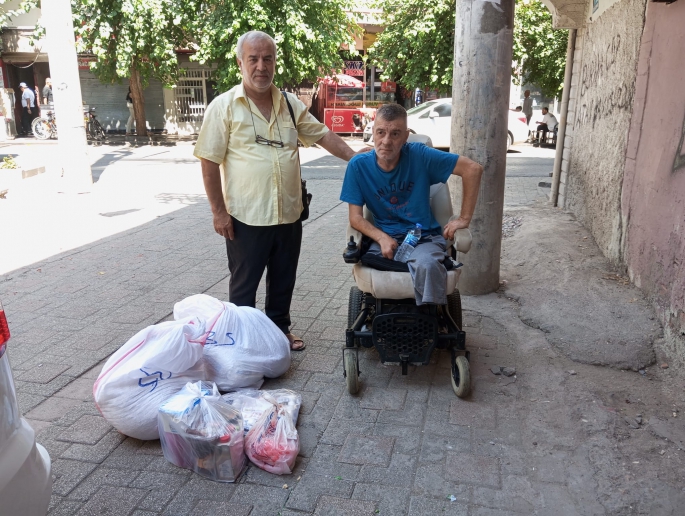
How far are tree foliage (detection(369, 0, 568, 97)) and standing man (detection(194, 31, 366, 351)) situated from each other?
16.2 meters

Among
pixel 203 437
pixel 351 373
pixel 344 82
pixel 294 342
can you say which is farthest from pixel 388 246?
pixel 344 82

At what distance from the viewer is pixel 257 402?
3176mm

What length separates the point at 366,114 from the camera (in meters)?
21.1

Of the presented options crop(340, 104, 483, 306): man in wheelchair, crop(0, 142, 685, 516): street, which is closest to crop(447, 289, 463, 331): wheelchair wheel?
crop(0, 142, 685, 516): street

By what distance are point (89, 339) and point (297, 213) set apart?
1818 mm

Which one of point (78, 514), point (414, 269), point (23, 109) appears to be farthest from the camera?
point (23, 109)

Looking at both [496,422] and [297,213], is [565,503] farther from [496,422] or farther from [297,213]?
[297,213]

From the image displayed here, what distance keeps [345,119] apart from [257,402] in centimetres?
1934

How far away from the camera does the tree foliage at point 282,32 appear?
55.0 feet

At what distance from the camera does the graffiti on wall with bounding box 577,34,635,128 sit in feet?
18.9

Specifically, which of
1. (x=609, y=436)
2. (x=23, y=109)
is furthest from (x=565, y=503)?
(x=23, y=109)

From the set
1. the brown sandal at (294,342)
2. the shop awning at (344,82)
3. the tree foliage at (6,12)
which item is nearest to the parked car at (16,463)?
the brown sandal at (294,342)

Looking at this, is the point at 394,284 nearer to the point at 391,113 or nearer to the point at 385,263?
the point at 385,263

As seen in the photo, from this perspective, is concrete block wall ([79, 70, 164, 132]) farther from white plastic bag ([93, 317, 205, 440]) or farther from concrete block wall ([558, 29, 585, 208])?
white plastic bag ([93, 317, 205, 440])
